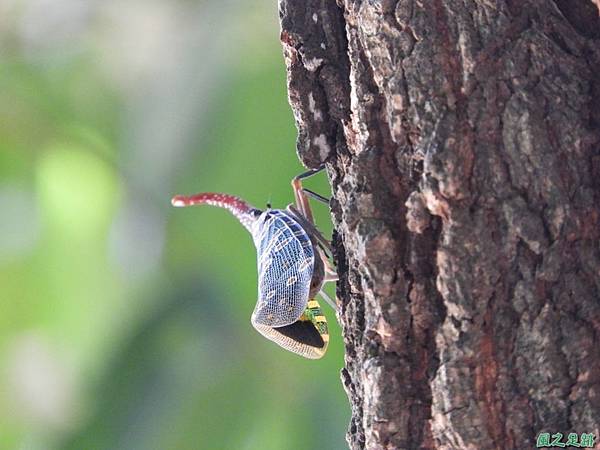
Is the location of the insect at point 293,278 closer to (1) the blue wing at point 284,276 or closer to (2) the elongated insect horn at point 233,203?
(1) the blue wing at point 284,276

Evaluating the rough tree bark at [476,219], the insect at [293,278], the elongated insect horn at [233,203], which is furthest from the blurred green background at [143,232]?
the rough tree bark at [476,219]

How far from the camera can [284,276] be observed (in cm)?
128

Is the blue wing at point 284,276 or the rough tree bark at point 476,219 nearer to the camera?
the rough tree bark at point 476,219

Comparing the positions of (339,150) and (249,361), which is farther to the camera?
(249,361)

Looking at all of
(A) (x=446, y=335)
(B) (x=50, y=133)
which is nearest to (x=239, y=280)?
(B) (x=50, y=133)

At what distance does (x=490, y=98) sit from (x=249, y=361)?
168 centimetres

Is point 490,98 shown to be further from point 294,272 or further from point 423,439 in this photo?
point 294,272

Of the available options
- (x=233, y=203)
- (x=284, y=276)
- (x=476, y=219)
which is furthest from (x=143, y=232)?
(x=476, y=219)

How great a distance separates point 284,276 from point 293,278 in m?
0.02

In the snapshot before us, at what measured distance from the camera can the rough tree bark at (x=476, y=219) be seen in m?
0.78

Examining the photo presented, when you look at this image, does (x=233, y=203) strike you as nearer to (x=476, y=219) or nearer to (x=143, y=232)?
(x=143, y=232)

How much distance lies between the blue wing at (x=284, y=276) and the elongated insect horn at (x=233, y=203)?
0.26 meters

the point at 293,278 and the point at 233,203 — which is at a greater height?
the point at 233,203

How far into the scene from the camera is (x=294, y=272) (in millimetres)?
1272
